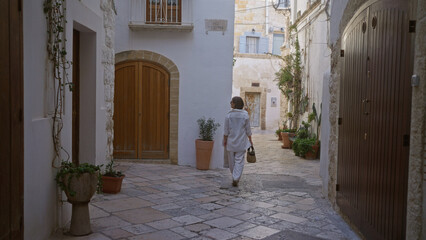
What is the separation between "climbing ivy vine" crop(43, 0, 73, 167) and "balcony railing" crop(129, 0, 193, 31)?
15.1ft

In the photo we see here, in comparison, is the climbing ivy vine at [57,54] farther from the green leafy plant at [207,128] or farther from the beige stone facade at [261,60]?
the beige stone facade at [261,60]

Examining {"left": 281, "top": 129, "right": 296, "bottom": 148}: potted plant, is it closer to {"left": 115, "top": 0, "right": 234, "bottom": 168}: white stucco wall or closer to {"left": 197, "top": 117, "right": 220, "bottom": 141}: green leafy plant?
{"left": 115, "top": 0, "right": 234, "bottom": 168}: white stucco wall

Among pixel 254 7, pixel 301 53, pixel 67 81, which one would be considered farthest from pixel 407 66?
pixel 254 7

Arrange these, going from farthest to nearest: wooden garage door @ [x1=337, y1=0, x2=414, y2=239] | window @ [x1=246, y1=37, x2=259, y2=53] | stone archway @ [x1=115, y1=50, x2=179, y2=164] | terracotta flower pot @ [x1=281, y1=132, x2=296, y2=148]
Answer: window @ [x1=246, y1=37, x2=259, y2=53] < terracotta flower pot @ [x1=281, y1=132, x2=296, y2=148] < stone archway @ [x1=115, y1=50, x2=179, y2=164] < wooden garage door @ [x1=337, y1=0, x2=414, y2=239]

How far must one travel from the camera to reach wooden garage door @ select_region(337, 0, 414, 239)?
3113 mm

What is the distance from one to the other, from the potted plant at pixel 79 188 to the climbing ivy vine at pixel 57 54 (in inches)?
8.4

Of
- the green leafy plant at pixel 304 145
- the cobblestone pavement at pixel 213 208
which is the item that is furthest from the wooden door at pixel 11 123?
the green leafy plant at pixel 304 145

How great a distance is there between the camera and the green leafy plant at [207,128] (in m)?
8.71

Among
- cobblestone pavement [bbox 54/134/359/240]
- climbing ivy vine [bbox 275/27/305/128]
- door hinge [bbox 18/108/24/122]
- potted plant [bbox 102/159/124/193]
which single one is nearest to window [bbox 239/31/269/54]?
climbing ivy vine [bbox 275/27/305/128]

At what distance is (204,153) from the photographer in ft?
28.1

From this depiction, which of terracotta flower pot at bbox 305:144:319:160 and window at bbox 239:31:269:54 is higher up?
window at bbox 239:31:269:54

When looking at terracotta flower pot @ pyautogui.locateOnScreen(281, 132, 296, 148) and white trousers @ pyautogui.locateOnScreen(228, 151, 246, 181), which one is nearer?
white trousers @ pyautogui.locateOnScreen(228, 151, 246, 181)

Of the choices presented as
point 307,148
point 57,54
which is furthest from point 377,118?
point 307,148

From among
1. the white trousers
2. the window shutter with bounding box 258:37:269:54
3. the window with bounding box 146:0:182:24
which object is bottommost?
the white trousers
